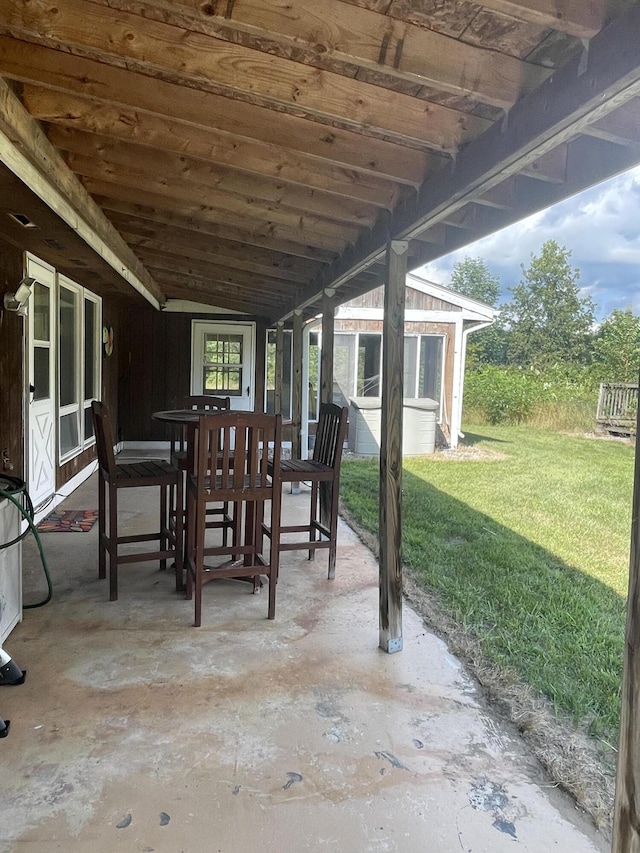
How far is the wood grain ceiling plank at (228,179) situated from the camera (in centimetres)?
294

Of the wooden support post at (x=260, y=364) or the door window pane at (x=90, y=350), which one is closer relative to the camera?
the door window pane at (x=90, y=350)

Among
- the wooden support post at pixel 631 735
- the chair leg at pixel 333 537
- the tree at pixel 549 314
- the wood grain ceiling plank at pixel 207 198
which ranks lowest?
the chair leg at pixel 333 537

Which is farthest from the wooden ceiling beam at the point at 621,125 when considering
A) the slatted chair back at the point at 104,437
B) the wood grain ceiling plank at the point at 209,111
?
the slatted chair back at the point at 104,437

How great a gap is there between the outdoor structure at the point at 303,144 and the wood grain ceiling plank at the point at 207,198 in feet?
0.05

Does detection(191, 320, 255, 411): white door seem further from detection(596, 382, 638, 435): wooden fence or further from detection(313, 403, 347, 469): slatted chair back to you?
detection(596, 382, 638, 435): wooden fence

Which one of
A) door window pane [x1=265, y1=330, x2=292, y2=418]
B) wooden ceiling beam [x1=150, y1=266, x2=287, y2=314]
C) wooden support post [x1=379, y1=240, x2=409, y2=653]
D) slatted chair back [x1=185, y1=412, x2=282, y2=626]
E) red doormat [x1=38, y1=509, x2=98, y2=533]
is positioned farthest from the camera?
door window pane [x1=265, y1=330, x2=292, y2=418]

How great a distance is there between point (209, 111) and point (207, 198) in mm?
1201

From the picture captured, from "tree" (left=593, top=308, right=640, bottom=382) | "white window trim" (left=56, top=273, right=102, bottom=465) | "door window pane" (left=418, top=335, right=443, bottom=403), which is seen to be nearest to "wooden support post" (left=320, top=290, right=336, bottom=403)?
"white window trim" (left=56, top=273, right=102, bottom=465)

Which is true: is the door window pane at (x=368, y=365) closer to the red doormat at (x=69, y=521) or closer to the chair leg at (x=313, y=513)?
the red doormat at (x=69, y=521)

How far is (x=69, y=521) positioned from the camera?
4.59m

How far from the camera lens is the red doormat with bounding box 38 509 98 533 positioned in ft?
14.3

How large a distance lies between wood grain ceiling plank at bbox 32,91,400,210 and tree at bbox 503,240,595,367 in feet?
71.8

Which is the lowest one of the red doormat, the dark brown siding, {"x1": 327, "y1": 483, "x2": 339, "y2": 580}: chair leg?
the red doormat

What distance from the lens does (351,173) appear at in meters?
2.56
